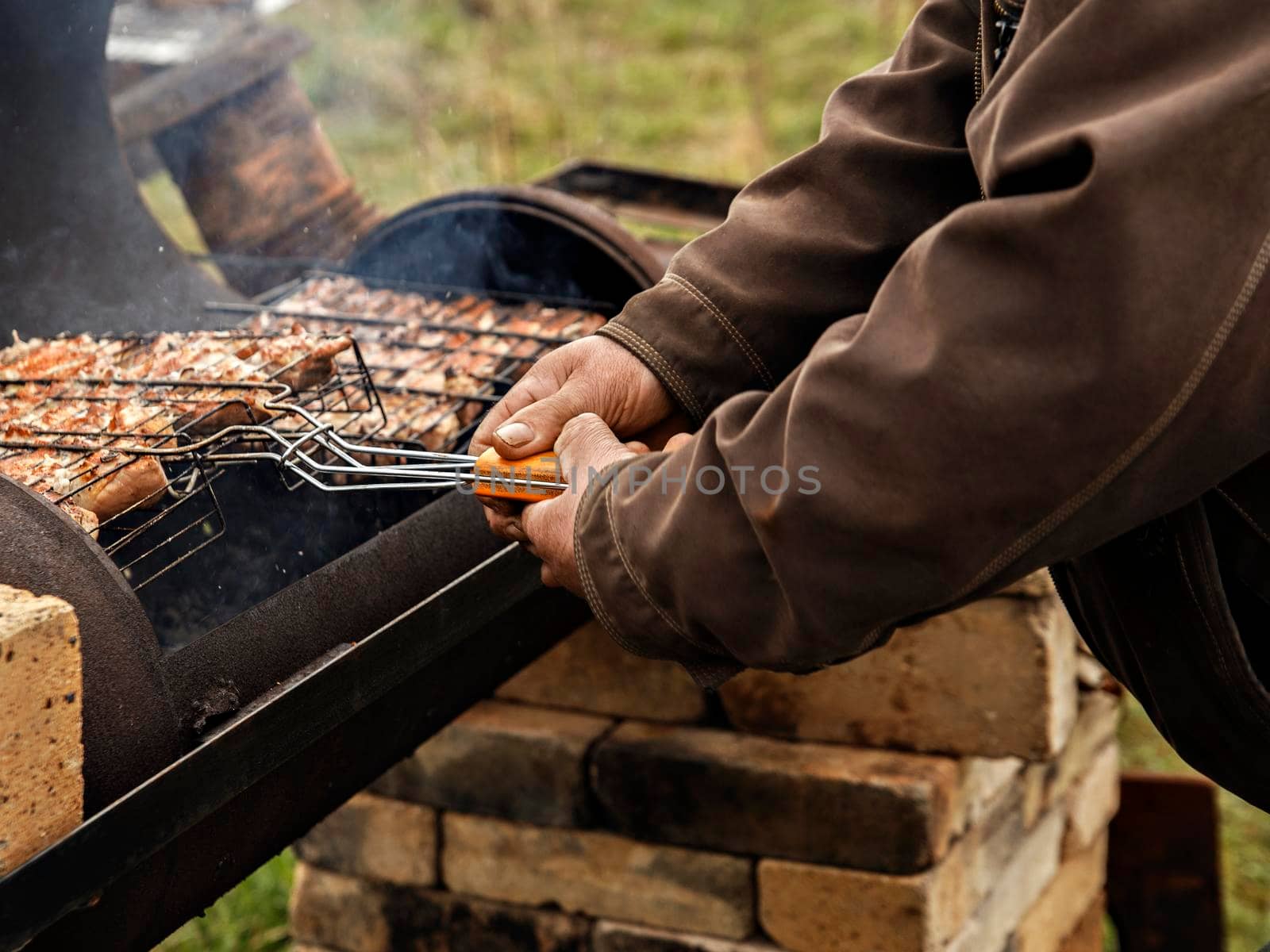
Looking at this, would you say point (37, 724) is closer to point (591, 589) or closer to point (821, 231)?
point (591, 589)

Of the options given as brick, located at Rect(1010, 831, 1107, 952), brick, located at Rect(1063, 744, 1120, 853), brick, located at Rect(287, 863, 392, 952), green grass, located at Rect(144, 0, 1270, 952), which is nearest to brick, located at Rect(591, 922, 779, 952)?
brick, located at Rect(287, 863, 392, 952)

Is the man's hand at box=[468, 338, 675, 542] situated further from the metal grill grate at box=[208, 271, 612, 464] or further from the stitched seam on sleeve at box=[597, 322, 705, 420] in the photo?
the metal grill grate at box=[208, 271, 612, 464]

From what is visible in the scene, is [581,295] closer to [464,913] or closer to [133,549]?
[133,549]

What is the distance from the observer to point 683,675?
2.91 meters

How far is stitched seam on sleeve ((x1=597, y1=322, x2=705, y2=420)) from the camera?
6.22 ft

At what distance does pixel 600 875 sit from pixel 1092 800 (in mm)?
1437

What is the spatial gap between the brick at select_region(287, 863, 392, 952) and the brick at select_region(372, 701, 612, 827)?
12.4 inches

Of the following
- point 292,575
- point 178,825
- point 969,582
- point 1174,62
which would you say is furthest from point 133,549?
point 1174,62

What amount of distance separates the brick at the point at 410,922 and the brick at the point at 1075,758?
1.18 meters

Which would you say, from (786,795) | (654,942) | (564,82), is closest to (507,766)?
(654,942)

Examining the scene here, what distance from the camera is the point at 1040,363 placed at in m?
1.17

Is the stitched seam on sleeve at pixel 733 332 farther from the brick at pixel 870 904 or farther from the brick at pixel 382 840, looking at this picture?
the brick at pixel 382 840

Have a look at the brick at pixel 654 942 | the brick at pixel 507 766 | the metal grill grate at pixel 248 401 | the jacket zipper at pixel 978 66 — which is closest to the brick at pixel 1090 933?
the brick at pixel 654 942

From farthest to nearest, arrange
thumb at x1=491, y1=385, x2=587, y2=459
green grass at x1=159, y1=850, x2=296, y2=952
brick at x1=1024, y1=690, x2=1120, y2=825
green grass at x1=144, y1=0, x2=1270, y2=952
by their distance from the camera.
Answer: green grass at x1=144, y1=0, x2=1270, y2=952 < green grass at x1=159, y1=850, x2=296, y2=952 < brick at x1=1024, y1=690, x2=1120, y2=825 < thumb at x1=491, y1=385, x2=587, y2=459
